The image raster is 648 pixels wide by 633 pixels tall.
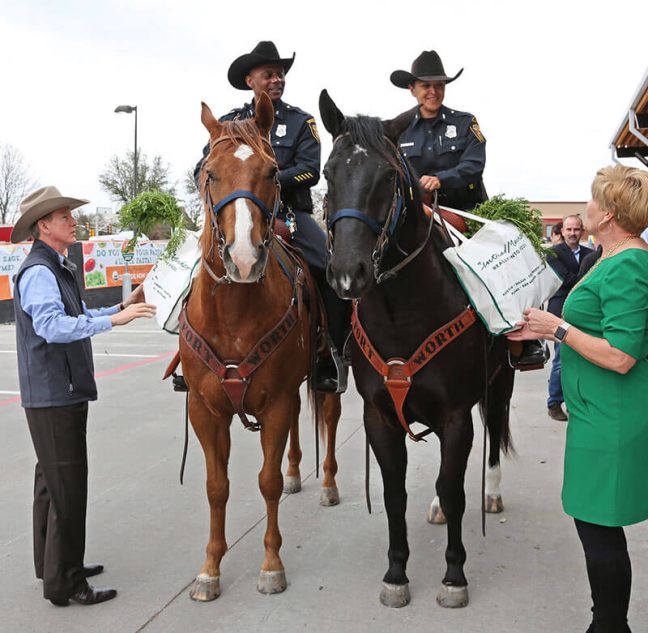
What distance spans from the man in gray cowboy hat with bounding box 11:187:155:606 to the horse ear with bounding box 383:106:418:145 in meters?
1.53

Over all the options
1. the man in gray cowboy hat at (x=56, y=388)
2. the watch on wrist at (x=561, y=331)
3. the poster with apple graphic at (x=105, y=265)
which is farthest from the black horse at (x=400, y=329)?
the poster with apple graphic at (x=105, y=265)

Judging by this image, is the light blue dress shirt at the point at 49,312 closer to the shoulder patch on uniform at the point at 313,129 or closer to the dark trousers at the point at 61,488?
the dark trousers at the point at 61,488

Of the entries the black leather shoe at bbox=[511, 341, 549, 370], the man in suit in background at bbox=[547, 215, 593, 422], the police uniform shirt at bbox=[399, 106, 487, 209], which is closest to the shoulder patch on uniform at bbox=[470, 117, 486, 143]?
the police uniform shirt at bbox=[399, 106, 487, 209]

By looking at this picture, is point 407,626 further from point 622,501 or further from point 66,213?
point 66,213

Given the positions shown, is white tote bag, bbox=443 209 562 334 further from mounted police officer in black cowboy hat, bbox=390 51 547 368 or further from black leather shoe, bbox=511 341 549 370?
mounted police officer in black cowboy hat, bbox=390 51 547 368

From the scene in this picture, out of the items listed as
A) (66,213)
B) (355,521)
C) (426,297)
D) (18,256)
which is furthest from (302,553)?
(18,256)

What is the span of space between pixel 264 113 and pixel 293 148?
3.17 ft

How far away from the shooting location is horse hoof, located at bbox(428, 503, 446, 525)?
4230mm

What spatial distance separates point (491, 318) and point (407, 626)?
1524 millimetres

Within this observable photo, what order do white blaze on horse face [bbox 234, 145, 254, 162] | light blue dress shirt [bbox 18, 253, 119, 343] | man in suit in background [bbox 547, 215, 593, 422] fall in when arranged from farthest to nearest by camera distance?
man in suit in background [bbox 547, 215, 593, 422] < light blue dress shirt [bbox 18, 253, 119, 343] < white blaze on horse face [bbox 234, 145, 254, 162]

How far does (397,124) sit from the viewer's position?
2988mm

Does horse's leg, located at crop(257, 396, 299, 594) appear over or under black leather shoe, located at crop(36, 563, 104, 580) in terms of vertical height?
over

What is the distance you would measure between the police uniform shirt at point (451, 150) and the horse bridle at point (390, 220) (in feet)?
3.47

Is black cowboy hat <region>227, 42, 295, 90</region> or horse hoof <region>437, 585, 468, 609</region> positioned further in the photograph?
black cowboy hat <region>227, 42, 295, 90</region>
